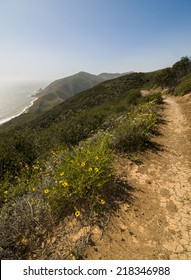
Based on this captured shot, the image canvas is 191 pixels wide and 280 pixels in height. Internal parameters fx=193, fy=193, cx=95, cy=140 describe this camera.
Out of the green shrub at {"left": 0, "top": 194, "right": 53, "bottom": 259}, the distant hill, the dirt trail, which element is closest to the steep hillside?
the distant hill

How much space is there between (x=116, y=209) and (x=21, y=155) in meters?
4.90

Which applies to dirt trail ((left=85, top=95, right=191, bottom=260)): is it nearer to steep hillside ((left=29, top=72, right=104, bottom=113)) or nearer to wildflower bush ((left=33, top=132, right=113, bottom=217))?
wildflower bush ((left=33, top=132, right=113, bottom=217))

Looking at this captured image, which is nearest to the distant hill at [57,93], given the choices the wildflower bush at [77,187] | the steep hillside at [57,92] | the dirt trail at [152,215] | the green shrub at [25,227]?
the steep hillside at [57,92]

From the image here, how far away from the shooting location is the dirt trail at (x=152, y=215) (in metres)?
2.69

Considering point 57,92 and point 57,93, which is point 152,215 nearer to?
point 57,93

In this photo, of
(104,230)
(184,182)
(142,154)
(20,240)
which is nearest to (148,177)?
(184,182)

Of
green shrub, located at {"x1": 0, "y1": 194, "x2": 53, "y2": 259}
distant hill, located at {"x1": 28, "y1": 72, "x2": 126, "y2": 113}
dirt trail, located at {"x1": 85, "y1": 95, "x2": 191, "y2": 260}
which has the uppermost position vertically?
green shrub, located at {"x1": 0, "y1": 194, "x2": 53, "y2": 259}

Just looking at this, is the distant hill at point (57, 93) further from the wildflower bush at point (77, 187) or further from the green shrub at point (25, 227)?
the green shrub at point (25, 227)

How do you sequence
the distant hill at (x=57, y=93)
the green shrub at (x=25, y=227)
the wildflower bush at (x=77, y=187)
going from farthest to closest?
the distant hill at (x=57, y=93), the wildflower bush at (x=77, y=187), the green shrub at (x=25, y=227)

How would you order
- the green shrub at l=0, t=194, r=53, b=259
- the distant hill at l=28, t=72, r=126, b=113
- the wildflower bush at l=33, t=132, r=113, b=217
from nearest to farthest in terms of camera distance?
the green shrub at l=0, t=194, r=53, b=259, the wildflower bush at l=33, t=132, r=113, b=217, the distant hill at l=28, t=72, r=126, b=113

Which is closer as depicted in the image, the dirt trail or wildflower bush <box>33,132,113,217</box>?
the dirt trail

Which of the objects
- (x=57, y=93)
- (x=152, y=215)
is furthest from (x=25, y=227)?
(x=57, y=93)

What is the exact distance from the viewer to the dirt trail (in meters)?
2.69

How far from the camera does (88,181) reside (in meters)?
3.39
